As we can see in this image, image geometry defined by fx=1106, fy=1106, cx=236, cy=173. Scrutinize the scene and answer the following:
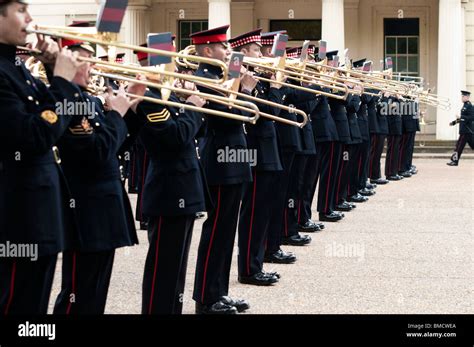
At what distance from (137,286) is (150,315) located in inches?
89.1

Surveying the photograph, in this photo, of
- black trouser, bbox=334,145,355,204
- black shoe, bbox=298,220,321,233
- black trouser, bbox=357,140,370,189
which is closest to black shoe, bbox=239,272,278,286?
black shoe, bbox=298,220,321,233

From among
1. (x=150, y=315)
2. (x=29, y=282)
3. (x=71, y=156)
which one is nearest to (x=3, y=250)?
(x=29, y=282)

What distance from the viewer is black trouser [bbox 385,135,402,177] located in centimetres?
1991

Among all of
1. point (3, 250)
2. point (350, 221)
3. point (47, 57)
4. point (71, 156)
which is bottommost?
point (350, 221)

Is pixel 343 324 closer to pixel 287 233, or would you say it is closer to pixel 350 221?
pixel 287 233

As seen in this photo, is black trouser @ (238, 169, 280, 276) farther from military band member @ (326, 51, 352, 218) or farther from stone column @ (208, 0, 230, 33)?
stone column @ (208, 0, 230, 33)

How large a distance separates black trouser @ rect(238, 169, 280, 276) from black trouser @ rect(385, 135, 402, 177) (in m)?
11.3

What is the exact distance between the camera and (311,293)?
8102mm

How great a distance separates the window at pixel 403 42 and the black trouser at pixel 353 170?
17.2m

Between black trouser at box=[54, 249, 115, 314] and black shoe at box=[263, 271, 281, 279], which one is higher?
black trouser at box=[54, 249, 115, 314]

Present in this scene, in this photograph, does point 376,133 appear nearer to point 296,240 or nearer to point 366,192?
point 366,192

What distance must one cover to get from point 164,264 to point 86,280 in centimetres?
Answer: 86

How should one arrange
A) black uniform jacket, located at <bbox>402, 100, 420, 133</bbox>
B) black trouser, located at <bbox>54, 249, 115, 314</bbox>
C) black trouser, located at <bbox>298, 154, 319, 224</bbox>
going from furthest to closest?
black uniform jacket, located at <bbox>402, 100, 420, 133</bbox> < black trouser, located at <bbox>298, 154, 319, 224</bbox> < black trouser, located at <bbox>54, 249, 115, 314</bbox>

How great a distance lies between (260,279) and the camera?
27.9 feet
